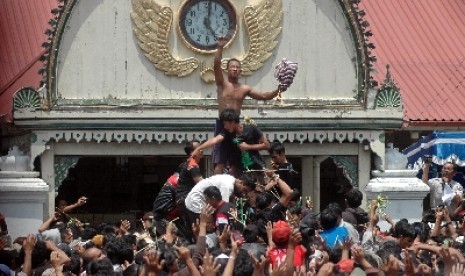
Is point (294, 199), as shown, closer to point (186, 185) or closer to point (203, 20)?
point (186, 185)

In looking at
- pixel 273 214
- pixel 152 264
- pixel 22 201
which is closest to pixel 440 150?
pixel 22 201

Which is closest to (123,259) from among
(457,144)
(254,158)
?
(254,158)

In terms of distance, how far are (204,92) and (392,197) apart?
11.0 ft

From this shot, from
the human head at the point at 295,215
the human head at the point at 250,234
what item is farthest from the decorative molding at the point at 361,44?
the human head at the point at 250,234

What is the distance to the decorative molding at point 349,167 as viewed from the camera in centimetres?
2355

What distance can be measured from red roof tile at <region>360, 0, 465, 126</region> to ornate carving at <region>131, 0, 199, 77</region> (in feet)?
15.1

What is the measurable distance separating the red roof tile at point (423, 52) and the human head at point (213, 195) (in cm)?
1104

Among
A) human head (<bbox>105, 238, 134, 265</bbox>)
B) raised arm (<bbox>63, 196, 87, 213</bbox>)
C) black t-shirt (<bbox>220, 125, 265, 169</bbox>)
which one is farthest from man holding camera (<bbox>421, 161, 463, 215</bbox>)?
human head (<bbox>105, 238, 134, 265</bbox>)

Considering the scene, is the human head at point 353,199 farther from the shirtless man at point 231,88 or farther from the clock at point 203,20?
the clock at point 203,20

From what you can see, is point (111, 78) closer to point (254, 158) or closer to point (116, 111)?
point (116, 111)

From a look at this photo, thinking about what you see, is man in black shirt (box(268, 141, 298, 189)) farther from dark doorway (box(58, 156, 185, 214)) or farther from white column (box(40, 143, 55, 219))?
dark doorway (box(58, 156, 185, 214))

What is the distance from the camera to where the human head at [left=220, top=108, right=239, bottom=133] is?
17.3 meters

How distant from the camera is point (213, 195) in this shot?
601 inches

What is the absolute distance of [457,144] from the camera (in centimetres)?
2383
